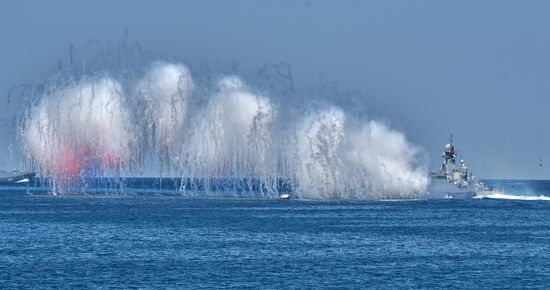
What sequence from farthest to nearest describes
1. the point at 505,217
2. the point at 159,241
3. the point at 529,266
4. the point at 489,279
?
1. the point at 505,217
2. the point at 159,241
3. the point at 529,266
4. the point at 489,279

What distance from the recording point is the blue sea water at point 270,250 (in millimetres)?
93938

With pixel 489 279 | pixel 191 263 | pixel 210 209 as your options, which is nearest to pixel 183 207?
pixel 210 209

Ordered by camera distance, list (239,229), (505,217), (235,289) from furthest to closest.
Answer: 1. (505,217)
2. (239,229)
3. (235,289)

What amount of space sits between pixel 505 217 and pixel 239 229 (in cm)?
5243

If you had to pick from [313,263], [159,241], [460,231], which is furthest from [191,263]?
[460,231]

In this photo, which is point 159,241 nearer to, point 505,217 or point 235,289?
point 235,289

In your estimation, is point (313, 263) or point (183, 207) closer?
point (313, 263)

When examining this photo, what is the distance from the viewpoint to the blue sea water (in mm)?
93938

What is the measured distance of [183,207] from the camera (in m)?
194

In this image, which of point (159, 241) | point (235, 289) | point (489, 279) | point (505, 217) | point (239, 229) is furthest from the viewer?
point (505, 217)

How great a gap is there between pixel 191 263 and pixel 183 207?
294 feet

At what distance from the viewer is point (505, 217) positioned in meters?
180

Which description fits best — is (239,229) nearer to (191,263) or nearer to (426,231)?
(426,231)

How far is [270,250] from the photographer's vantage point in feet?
385
